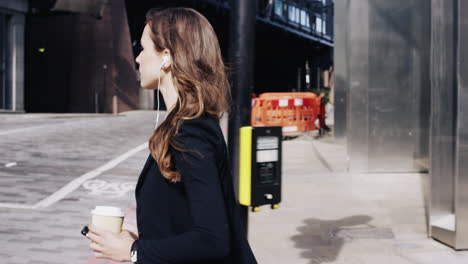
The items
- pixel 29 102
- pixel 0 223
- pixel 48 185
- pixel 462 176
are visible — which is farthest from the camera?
pixel 29 102

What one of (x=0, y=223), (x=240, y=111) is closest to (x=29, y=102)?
(x=0, y=223)

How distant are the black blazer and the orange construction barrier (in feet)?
59.8

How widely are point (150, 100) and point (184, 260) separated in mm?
46403

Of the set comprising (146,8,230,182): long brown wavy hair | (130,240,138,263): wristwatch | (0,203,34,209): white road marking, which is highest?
(146,8,230,182): long brown wavy hair

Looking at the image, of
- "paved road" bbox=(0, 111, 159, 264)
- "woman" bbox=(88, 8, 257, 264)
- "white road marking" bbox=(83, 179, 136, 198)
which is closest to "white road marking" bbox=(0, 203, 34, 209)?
"paved road" bbox=(0, 111, 159, 264)

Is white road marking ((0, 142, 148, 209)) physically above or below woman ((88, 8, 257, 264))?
below

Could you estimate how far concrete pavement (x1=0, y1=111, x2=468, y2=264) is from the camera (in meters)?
6.02

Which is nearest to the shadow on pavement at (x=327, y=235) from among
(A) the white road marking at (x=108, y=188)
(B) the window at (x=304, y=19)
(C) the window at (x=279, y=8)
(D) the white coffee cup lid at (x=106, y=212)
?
(A) the white road marking at (x=108, y=188)

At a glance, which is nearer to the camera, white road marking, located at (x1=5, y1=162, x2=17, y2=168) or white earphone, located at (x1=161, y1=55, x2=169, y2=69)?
white earphone, located at (x1=161, y1=55, x2=169, y2=69)

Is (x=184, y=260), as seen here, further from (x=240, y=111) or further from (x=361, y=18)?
(x=361, y=18)

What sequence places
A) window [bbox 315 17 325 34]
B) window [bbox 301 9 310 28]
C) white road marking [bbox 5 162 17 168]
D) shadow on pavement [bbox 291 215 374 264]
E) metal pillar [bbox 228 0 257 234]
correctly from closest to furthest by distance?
metal pillar [bbox 228 0 257 234] → shadow on pavement [bbox 291 215 374 264] → white road marking [bbox 5 162 17 168] → window [bbox 301 9 310 28] → window [bbox 315 17 325 34]

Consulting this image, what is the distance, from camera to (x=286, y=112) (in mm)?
20562

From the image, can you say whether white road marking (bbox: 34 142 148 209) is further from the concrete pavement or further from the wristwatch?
the wristwatch

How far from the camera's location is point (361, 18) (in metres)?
11.9
